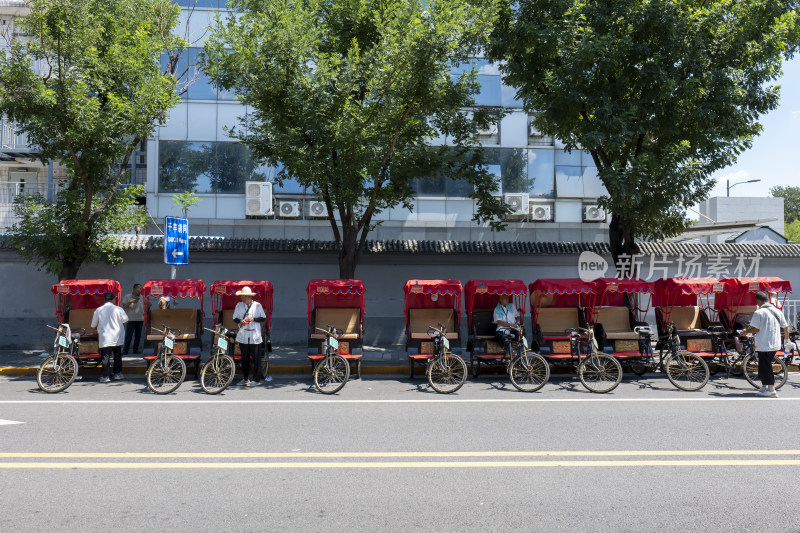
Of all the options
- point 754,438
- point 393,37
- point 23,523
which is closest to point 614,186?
point 393,37

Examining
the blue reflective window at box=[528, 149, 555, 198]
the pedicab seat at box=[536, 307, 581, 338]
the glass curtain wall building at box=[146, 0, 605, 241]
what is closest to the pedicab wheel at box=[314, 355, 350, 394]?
the pedicab seat at box=[536, 307, 581, 338]

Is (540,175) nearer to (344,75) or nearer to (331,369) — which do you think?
(344,75)

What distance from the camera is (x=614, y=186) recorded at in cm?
1198

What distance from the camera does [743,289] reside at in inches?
496

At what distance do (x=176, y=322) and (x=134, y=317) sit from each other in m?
2.60

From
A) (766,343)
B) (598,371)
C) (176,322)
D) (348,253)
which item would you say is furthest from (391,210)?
(766,343)

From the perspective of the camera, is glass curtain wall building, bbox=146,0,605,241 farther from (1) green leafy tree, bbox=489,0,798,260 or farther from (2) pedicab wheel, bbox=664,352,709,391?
Answer: (2) pedicab wheel, bbox=664,352,709,391

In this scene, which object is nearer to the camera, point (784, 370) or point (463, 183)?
point (784, 370)

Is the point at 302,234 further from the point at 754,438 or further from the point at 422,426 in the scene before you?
the point at 754,438

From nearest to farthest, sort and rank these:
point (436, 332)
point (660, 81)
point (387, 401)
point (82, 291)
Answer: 1. point (387, 401)
2. point (436, 332)
3. point (82, 291)
4. point (660, 81)

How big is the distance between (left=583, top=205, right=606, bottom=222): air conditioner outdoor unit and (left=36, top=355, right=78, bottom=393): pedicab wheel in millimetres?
16467

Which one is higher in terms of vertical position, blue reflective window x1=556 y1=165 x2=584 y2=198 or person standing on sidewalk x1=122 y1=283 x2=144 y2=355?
blue reflective window x1=556 y1=165 x2=584 y2=198

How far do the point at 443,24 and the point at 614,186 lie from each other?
4695 millimetres

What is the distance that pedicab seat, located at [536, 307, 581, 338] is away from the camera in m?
12.8
